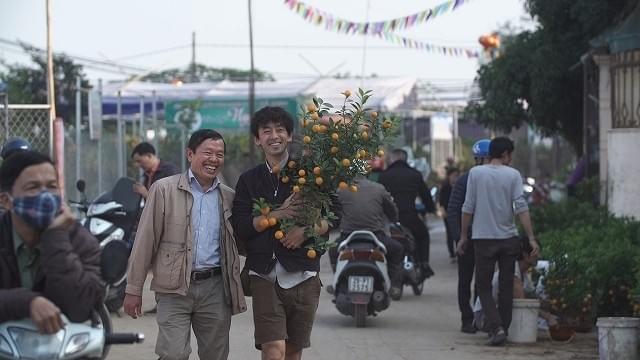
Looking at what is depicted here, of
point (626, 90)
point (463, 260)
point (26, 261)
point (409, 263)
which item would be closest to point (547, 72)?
point (626, 90)

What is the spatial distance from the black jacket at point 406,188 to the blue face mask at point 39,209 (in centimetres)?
1117

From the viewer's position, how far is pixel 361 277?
1198 centimetres

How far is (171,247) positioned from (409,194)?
900cm

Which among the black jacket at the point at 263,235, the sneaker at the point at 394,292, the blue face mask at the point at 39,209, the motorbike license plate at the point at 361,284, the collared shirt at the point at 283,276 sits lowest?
the sneaker at the point at 394,292

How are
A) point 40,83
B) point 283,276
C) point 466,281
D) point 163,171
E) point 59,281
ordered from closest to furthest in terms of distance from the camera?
point 59,281 → point 283,276 → point 466,281 → point 163,171 → point 40,83

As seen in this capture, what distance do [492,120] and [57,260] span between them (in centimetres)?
1825

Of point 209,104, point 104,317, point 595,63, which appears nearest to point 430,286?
point 595,63

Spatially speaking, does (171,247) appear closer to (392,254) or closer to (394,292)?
(392,254)

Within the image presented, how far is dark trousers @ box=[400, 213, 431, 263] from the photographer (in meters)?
15.7

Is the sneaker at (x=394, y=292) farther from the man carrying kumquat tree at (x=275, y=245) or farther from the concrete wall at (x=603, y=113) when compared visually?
the man carrying kumquat tree at (x=275, y=245)

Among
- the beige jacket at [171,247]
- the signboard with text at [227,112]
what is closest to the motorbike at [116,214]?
the beige jacket at [171,247]

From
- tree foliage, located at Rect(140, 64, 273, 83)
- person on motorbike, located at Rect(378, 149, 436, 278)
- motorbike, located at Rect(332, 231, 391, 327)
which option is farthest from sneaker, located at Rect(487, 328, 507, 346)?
tree foliage, located at Rect(140, 64, 273, 83)

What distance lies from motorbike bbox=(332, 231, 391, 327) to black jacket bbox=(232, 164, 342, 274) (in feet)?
15.7

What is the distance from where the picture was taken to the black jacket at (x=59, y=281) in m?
4.46
